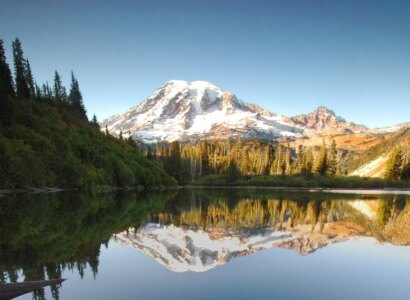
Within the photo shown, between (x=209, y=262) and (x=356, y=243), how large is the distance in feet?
38.1

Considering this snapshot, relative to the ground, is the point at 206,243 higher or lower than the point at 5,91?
lower

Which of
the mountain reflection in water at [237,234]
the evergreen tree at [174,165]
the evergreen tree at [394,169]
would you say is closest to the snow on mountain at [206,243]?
the mountain reflection in water at [237,234]

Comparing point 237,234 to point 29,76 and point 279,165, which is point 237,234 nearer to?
point 29,76

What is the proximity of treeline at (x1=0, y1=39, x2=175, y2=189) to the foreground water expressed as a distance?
29.6 metres

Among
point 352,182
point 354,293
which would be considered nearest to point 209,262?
point 354,293

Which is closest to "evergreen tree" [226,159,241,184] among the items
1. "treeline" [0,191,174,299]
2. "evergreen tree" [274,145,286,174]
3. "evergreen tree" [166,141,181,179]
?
"evergreen tree" [166,141,181,179]

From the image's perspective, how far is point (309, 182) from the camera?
126000mm

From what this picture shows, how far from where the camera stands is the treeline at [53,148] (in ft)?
195

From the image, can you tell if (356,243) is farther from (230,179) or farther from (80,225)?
(230,179)

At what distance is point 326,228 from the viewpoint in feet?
100

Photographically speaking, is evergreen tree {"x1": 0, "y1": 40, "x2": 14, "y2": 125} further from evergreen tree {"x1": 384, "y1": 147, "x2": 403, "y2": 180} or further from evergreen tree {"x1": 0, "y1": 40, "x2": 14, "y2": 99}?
evergreen tree {"x1": 384, "y1": 147, "x2": 403, "y2": 180}

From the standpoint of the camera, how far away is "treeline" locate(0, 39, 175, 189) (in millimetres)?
59562

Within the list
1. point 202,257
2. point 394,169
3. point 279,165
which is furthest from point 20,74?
point 394,169

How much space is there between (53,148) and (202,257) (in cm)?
6144
